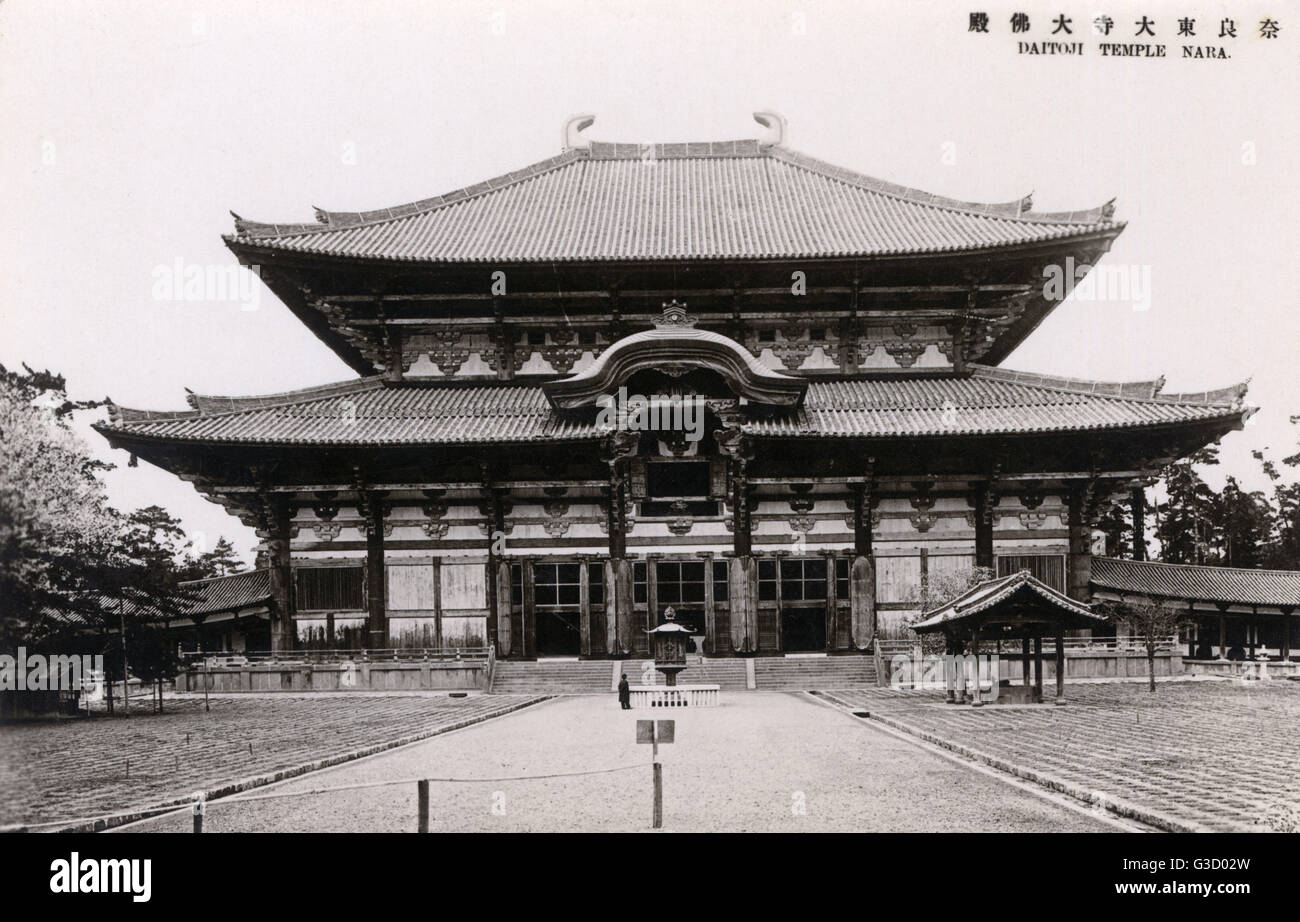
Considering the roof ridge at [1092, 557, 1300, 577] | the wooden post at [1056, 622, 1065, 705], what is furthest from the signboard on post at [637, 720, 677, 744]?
the roof ridge at [1092, 557, 1300, 577]

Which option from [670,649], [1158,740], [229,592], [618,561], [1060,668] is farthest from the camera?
[229,592]

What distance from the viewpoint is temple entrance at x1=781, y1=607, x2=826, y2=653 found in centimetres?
2252

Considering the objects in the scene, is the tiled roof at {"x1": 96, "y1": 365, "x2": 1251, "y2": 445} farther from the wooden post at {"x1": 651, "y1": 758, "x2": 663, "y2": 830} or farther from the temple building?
the wooden post at {"x1": 651, "y1": 758, "x2": 663, "y2": 830}

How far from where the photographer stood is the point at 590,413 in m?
22.2

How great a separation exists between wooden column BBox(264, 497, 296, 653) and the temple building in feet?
→ 0.23

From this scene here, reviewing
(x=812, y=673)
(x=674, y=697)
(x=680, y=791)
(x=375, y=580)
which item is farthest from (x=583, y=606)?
(x=680, y=791)

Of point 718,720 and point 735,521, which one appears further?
point 735,521

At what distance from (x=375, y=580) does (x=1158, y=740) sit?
16751 mm

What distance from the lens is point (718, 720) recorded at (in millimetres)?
14648

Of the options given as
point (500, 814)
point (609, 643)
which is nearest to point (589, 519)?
point (609, 643)

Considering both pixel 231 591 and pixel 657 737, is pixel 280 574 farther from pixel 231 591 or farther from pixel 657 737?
pixel 657 737

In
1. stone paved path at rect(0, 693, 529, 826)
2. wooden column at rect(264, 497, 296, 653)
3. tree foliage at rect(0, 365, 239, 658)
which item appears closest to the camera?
stone paved path at rect(0, 693, 529, 826)

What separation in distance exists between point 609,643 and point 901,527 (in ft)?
24.5
